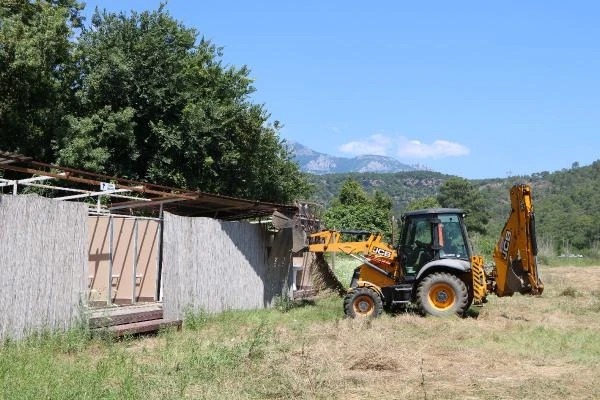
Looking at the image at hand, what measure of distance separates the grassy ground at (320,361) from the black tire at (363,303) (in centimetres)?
76

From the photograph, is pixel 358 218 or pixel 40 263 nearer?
pixel 40 263

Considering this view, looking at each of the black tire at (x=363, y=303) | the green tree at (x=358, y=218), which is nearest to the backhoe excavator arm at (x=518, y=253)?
the black tire at (x=363, y=303)

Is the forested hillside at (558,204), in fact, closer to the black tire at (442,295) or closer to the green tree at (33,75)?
the green tree at (33,75)

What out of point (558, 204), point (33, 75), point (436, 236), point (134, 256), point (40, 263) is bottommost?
point (134, 256)

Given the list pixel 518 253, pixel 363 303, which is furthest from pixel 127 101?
pixel 518 253

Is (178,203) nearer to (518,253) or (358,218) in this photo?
(518,253)

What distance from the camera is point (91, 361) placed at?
8.55 metres

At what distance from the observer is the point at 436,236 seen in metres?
13.9

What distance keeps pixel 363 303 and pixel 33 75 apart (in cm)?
1160

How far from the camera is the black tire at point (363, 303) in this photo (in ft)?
45.3

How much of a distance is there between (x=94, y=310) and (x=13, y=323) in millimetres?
2046

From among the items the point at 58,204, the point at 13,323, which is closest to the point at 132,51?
the point at 58,204

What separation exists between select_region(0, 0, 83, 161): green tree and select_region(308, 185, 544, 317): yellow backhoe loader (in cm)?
1085

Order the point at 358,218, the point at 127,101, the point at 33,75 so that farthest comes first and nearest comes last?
the point at 358,218, the point at 127,101, the point at 33,75
